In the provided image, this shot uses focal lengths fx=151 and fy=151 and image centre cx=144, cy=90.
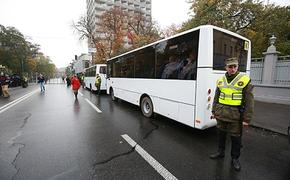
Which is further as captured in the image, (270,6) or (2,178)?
(270,6)

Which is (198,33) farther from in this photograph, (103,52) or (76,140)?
(103,52)

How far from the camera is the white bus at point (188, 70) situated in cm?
366

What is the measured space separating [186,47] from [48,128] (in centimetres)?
505

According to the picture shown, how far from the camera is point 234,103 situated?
274 centimetres

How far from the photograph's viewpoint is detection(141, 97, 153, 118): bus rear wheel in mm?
5897

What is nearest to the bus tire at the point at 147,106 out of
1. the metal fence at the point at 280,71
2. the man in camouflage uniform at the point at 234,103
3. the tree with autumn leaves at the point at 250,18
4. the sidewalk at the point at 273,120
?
the man in camouflage uniform at the point at 234,103

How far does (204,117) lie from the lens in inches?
148

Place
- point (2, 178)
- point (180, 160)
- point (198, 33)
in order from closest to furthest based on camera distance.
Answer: point (2, 178) < point (180, 160) < point (198, 33)

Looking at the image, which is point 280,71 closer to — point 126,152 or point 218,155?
point 218,155

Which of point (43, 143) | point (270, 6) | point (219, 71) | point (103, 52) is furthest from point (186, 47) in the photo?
point (103, 52)

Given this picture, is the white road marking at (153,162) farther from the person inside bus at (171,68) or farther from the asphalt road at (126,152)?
the person inside bus at (171,68)

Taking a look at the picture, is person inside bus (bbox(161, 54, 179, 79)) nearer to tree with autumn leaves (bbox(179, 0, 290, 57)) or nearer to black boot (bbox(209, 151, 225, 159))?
black boot (bbox(209, 151, 225, 159))

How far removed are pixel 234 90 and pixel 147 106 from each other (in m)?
3.89

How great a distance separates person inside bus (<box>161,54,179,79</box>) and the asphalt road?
1.71 meters
